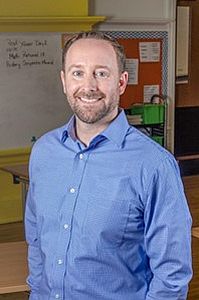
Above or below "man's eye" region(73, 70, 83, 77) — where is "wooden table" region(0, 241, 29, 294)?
below

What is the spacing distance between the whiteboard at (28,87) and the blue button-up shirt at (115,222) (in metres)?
4.00

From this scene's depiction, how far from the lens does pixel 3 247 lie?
2578 millimetres

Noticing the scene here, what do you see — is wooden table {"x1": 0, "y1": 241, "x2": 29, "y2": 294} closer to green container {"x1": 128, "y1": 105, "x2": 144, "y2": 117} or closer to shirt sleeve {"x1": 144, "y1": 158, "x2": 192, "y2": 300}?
shirt sleeve {"x1": 144, "y1": 158, "x2": 192, "y2": 300}

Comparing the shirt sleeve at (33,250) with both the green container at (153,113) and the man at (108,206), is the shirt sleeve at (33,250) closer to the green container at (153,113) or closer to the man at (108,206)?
the man at (108,206)

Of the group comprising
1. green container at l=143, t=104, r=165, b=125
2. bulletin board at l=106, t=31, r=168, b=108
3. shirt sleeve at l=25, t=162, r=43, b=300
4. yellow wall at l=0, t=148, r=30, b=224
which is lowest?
yellow wall at l=0, t=148, r=30, b=224

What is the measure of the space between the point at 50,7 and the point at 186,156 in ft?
8.37

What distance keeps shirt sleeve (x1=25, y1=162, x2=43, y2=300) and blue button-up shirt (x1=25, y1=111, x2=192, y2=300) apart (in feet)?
0.42

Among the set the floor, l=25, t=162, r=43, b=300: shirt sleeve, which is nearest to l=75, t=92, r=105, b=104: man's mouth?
l=25, t=162, r=43, b=300: shirt sleeve

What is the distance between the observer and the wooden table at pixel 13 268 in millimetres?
2135

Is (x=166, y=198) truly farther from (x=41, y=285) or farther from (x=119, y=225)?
(x=41, y=285)

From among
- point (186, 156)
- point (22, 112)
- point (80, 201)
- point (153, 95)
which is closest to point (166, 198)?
point (80, 201)

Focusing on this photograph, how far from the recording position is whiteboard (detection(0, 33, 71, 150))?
18.2 ft

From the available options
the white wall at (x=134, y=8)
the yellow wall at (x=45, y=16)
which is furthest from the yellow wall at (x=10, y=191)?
the white wall at (x=134, y=8)

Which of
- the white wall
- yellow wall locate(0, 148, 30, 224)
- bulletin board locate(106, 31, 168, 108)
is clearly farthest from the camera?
bulletin board locate(106, 31, 168, 108)
